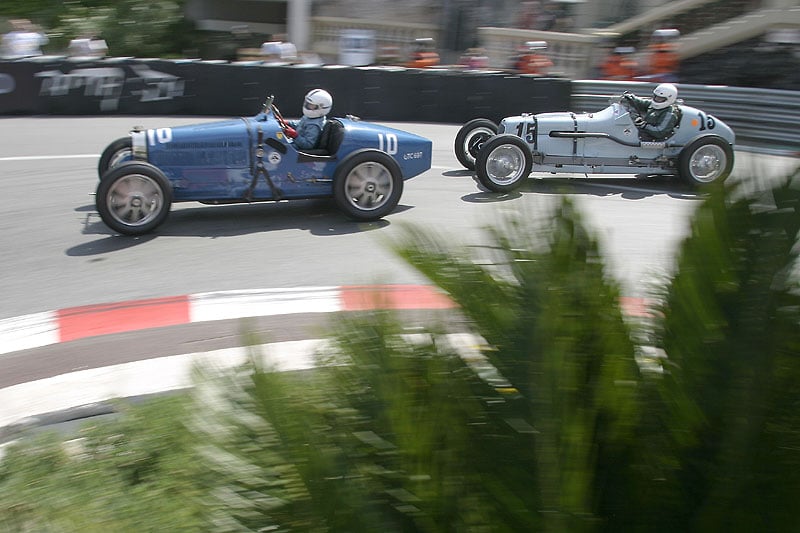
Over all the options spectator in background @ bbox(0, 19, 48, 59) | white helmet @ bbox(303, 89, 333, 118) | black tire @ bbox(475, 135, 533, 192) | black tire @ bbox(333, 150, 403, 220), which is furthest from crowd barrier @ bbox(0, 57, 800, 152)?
black tire @ bbox(333, 150, 403, 220)

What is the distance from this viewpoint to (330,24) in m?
23.7

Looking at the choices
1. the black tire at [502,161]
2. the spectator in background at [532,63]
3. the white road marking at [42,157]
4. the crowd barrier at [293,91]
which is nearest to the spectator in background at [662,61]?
the crowd barrier at [293,91]

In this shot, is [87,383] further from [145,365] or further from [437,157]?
[437,157]

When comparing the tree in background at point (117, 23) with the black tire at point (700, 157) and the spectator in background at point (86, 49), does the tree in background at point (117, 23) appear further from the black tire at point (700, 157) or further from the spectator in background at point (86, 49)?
the black tire at point (700, 157)

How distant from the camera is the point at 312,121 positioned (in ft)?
30.6

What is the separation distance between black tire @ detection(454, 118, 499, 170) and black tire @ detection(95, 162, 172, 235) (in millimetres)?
4774

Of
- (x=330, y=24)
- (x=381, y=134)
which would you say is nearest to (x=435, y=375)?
(x=381, y=134)

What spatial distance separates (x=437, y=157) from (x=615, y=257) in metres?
11.4

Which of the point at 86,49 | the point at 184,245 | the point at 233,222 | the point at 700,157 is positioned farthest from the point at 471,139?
the point at 86,49

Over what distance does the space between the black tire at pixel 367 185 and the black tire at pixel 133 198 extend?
6.14 feet

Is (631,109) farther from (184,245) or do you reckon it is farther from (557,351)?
(557,351)

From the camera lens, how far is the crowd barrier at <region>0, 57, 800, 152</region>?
48.7 ft

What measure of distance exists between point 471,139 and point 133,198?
17.1 feet

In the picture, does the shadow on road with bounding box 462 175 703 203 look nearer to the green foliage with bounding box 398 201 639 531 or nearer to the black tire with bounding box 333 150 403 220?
the black tire with bounding box 333 150 403 220
